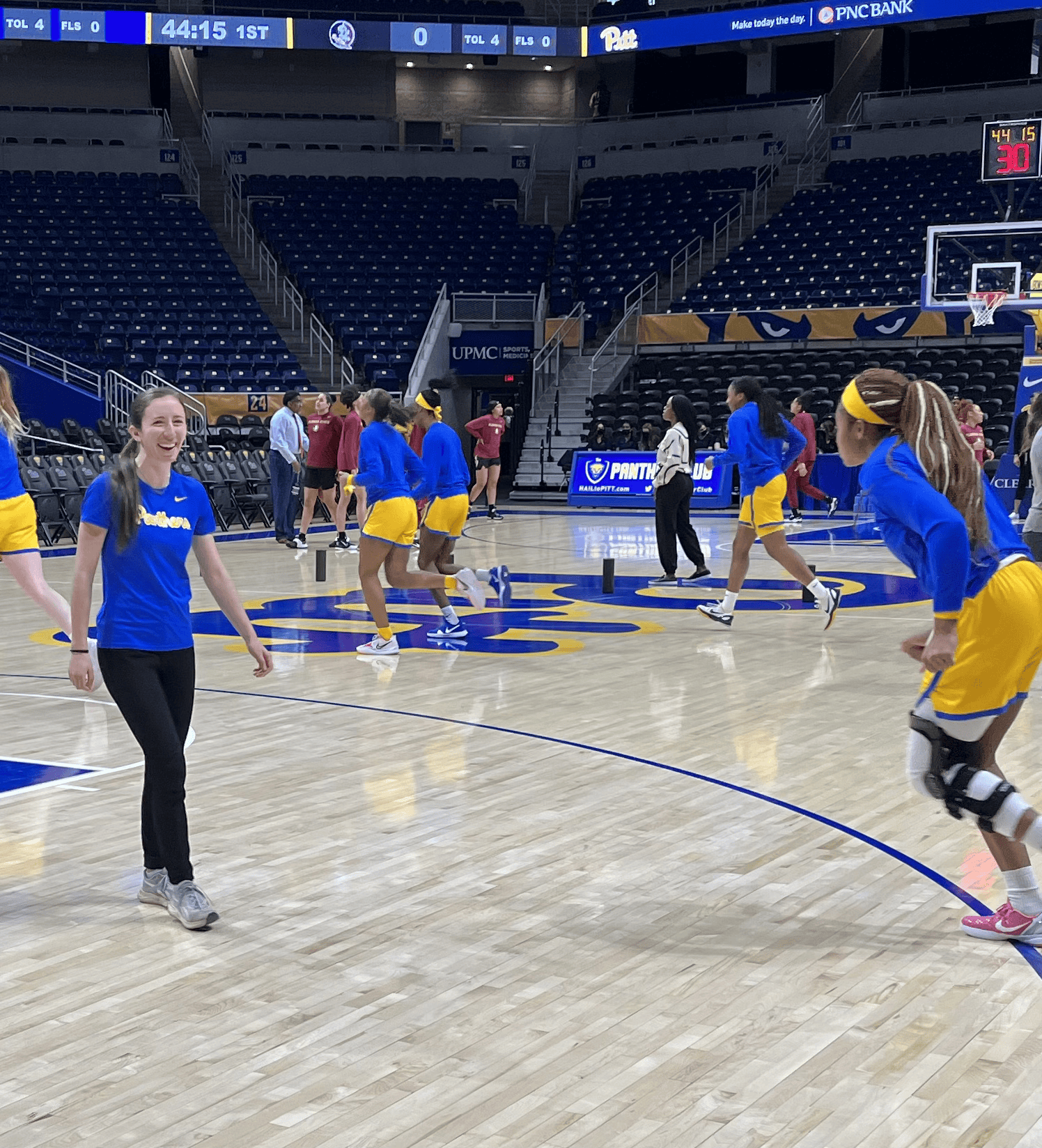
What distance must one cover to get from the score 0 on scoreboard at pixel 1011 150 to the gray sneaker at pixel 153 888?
21.7 metres

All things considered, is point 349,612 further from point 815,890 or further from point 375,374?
point 375,374

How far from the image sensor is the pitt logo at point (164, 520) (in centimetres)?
438

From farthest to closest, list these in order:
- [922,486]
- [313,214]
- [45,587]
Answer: [313,214] < [45,587] < [922,486]

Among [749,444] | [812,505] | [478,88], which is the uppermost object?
[478,88]

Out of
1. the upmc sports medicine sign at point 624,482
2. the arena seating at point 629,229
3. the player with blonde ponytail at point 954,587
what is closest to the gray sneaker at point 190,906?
the player with blonde ponytail at point 954,587

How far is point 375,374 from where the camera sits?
1143 inches

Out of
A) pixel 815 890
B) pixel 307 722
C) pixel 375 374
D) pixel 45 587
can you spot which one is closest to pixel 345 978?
pixel 815 890

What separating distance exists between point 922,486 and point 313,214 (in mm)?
31061

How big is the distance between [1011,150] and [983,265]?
6.16 feet

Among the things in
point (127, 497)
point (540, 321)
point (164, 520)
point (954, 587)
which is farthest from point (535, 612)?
point (540, 321)

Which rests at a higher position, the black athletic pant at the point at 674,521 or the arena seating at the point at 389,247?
the arena seating at the point at 389,247

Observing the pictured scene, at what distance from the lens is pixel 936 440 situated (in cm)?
392

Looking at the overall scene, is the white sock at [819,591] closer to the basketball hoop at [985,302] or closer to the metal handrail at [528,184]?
the basketball hoop at [985,302]

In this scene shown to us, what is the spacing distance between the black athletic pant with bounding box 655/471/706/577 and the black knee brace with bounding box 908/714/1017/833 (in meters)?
8.83
